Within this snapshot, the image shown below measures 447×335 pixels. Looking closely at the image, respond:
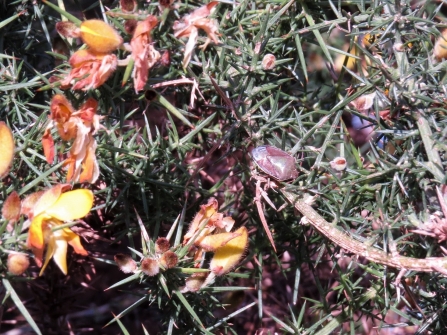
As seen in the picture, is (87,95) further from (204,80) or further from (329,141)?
(329,141)

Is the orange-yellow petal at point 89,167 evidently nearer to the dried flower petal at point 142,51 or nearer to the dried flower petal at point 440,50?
the dried flower petal at point 142,51

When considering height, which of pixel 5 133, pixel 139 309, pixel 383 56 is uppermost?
pixel 5 133

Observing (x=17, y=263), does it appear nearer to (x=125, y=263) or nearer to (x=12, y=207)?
(x=12, y=207)

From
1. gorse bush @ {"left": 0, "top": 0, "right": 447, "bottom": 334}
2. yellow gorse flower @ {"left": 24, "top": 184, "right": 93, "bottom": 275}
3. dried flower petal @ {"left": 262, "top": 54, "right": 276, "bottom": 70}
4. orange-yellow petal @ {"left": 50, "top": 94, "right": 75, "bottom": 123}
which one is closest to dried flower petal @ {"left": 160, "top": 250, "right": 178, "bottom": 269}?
gorse bush @ {"left": 0, "top": 0, "right": 447, "bottom": 334}

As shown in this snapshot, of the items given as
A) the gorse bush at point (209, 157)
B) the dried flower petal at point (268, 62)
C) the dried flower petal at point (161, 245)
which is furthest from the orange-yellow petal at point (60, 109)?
the dried flower petal at point (268, 62)

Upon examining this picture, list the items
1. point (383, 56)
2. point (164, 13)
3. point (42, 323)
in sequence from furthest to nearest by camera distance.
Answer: point (42, 323) → point (383, 56) → point (164, 13)

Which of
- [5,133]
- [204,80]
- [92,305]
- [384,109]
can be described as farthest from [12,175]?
[384,109]

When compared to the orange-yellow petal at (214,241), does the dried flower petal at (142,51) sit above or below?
above
